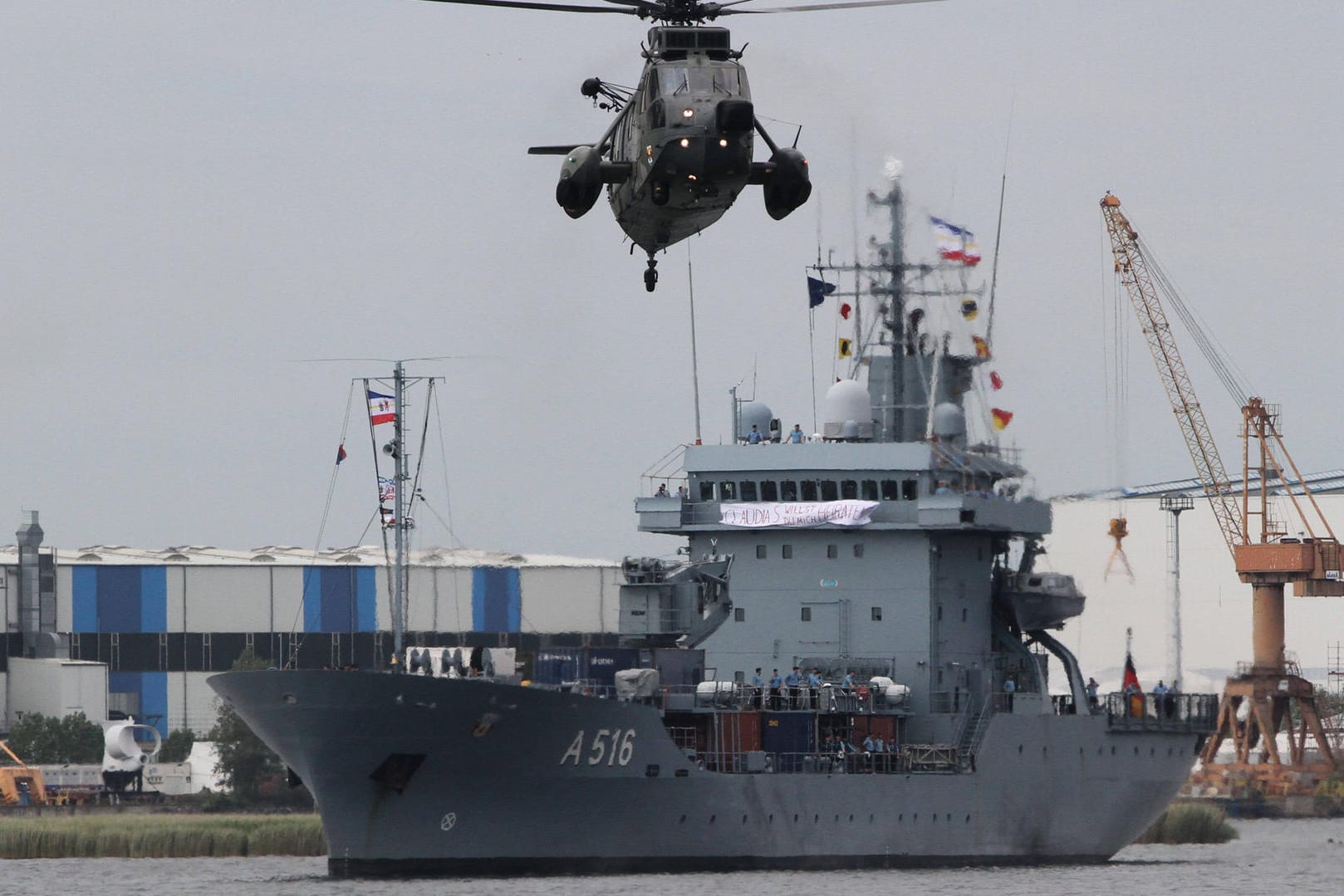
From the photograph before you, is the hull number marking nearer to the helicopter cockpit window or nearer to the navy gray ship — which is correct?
the navy gray ship

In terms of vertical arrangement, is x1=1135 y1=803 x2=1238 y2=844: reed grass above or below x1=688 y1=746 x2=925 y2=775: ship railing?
below

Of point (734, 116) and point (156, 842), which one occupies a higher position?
point (734, 116)

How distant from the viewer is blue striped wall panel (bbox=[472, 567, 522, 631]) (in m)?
100

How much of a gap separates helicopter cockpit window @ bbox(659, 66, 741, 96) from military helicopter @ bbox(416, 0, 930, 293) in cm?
1

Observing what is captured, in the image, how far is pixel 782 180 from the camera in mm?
33781

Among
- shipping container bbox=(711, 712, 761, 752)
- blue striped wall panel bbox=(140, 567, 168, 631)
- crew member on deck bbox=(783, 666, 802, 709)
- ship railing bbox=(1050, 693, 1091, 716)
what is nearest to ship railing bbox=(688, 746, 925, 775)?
shipping container bbox=(711, 712, 761, 752)

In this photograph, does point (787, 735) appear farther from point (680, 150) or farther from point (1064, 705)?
point (680, 150)

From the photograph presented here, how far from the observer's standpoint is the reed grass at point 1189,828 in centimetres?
7112

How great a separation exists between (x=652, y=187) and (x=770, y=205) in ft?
6.63

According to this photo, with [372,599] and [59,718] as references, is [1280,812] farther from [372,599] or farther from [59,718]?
[59,718]

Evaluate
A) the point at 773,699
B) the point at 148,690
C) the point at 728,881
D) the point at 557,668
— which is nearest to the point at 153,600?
the point at 148,690

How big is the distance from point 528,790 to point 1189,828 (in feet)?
93.6

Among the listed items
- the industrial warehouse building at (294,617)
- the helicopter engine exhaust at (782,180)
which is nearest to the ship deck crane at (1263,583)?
the industrial warehouse building at (294,617)

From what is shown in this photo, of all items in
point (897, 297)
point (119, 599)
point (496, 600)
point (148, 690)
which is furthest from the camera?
point (496, 600)
